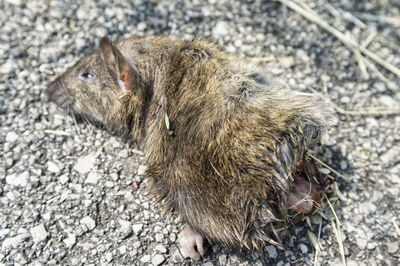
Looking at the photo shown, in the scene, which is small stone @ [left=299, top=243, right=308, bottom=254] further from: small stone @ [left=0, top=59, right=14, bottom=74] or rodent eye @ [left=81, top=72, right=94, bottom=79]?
small stone @ [left=0, top=59, right=14, bottom=74]

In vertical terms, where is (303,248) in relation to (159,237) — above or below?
below

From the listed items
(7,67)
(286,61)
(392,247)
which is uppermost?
(7,67)

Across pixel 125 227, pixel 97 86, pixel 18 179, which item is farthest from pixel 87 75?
pixel 125 227

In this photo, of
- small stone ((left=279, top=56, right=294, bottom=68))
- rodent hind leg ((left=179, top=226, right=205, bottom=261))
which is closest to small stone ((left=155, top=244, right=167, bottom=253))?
rodent hind leg ((left=179, top=226, right=205, bottom=261))

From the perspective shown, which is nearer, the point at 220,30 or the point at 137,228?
the point at 137,228

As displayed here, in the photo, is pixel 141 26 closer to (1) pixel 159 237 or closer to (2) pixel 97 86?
(2) pixel 97 86

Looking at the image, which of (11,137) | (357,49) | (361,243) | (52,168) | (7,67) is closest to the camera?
(361,243)

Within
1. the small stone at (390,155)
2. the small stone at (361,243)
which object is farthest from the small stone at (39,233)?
the small stone at (390,155)
